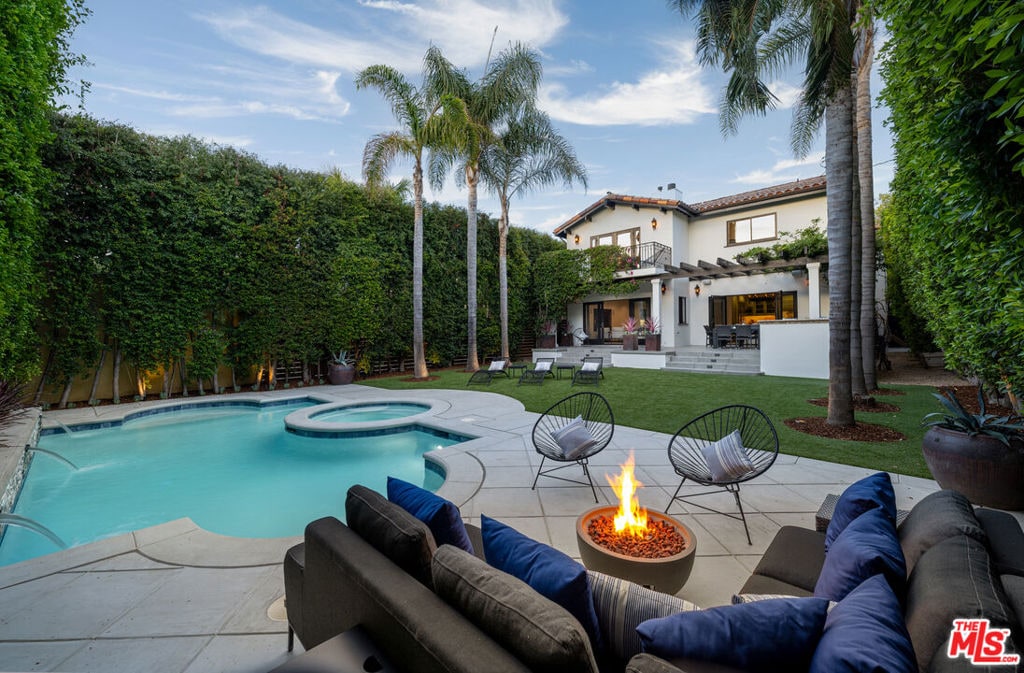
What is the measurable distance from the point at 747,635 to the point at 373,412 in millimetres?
8402

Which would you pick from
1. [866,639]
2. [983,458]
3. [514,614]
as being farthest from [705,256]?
[514,614]

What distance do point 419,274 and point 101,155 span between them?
6.87 meters

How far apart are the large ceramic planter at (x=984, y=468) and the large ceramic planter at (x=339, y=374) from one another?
1150 centimetres

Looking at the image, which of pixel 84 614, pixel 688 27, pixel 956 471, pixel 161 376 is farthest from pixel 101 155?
pixel 956 471

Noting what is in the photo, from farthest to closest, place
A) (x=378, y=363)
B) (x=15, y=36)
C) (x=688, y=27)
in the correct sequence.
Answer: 1. (x=378, y=363)
2. (x=688, y=27)
3. (x=15, y=36)

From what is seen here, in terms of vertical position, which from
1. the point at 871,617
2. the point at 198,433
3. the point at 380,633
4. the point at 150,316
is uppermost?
the point at 150,316

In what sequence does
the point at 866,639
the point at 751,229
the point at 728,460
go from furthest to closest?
1. the point at 751,229
2. the point at 728,460
3. the point at 866,639

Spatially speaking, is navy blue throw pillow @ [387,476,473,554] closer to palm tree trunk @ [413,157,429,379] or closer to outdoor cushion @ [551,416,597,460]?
outdoor cushion @ [551,416,597,460]

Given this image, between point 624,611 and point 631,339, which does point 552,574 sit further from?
point 631,339

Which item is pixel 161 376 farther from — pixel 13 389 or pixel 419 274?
pixel 419 274

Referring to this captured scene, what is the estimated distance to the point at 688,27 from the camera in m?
8.42

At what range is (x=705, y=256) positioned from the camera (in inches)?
675

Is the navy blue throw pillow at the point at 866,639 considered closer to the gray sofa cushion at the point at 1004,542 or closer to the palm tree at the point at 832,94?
the gray sofa cushion at the point at 1004,542

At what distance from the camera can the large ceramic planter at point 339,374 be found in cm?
1140
